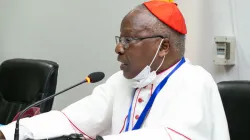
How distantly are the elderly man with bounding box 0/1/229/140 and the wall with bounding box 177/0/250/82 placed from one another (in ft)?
2.56

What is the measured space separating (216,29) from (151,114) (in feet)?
3.44

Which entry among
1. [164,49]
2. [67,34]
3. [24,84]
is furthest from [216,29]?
[67,34]

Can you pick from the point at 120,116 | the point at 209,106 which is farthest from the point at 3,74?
the point at 209,106

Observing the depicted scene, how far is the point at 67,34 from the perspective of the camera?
11.8 ft

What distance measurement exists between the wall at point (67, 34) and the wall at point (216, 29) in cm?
57

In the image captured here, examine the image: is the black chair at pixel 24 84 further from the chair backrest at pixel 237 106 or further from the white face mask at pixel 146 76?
the chair backrest at pixel 237 106

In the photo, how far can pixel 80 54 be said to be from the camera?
3.53m

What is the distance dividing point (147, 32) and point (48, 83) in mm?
994

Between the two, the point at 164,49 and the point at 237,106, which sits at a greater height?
the point at 164,49

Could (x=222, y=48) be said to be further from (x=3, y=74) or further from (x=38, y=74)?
(x=3, y=74)

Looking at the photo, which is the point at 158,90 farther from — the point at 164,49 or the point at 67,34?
the point at 67,34

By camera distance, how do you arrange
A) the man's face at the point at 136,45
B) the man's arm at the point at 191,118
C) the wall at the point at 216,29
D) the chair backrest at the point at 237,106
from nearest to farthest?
the man's arm at the point at 191,118
the man's face at the point at 136,45
the chair backrest at the point at 237,106
the wall at the point at 216,29

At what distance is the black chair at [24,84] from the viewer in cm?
251

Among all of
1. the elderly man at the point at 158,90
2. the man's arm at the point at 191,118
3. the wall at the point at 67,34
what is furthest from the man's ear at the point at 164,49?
the wall at the point at 67,34
